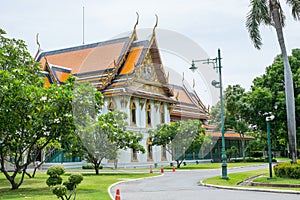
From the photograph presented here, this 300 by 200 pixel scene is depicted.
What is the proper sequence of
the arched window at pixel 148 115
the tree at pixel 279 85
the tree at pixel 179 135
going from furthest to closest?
the arched window at pixel 148 115
the tree at pixel 179 135
the tree at pixel 279 85

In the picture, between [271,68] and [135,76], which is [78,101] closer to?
[135,76]

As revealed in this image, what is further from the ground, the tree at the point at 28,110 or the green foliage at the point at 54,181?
the tree at the point at 28,110

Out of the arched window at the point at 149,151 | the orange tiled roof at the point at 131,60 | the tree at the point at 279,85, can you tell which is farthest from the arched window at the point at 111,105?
the tree at the point at 279,85

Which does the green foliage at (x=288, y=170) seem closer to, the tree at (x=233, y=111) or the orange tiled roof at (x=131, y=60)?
the orange tiled roof at (x=131, y=60)

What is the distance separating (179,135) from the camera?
2997 centimetres

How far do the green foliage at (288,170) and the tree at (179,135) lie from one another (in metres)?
11.4

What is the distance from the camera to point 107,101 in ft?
105

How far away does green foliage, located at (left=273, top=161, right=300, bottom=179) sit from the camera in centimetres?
1687

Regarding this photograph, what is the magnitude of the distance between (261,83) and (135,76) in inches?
331

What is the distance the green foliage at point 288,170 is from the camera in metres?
16.9

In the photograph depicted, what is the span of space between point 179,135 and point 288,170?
13185 millimetres

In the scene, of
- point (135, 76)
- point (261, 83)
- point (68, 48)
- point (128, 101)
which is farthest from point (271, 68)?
point (68, 48)

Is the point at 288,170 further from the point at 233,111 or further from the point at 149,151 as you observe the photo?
the point at 233,111

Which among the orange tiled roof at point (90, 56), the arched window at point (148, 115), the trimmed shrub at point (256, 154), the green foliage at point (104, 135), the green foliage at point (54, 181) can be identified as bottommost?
the trimmed shrub at point (256, 154)
